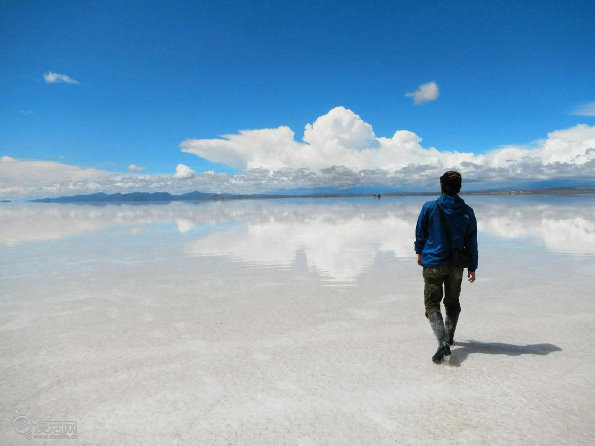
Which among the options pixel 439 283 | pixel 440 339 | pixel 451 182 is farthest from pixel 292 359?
pixel 451 182

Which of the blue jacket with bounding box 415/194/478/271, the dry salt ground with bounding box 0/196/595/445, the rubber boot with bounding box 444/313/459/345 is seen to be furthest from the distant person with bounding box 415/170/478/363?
the dry salt ground with bounding box 0/196/595/445

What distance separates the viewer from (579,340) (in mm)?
5734

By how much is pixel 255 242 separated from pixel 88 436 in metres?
13.6

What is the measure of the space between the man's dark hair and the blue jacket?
0.07m

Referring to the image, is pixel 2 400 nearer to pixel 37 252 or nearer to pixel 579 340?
pixel 579 340

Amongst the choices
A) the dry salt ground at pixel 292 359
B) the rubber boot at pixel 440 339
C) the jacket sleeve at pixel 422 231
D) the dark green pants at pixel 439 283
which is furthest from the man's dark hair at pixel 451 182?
the dry salt ground at pixel 292 359

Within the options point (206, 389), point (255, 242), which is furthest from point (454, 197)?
point (255, 242)

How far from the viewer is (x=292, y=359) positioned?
5.25 meters

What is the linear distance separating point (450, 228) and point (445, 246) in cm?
26

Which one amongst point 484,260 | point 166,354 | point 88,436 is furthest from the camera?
point 484,260

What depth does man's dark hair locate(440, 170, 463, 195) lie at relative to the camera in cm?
499

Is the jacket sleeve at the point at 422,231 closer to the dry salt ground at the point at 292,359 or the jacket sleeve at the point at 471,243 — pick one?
the jacket sleeve at the point at 471,243

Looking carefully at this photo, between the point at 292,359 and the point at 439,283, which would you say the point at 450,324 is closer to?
the point at 439,283

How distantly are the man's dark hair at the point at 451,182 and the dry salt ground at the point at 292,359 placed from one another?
245 centimetres
